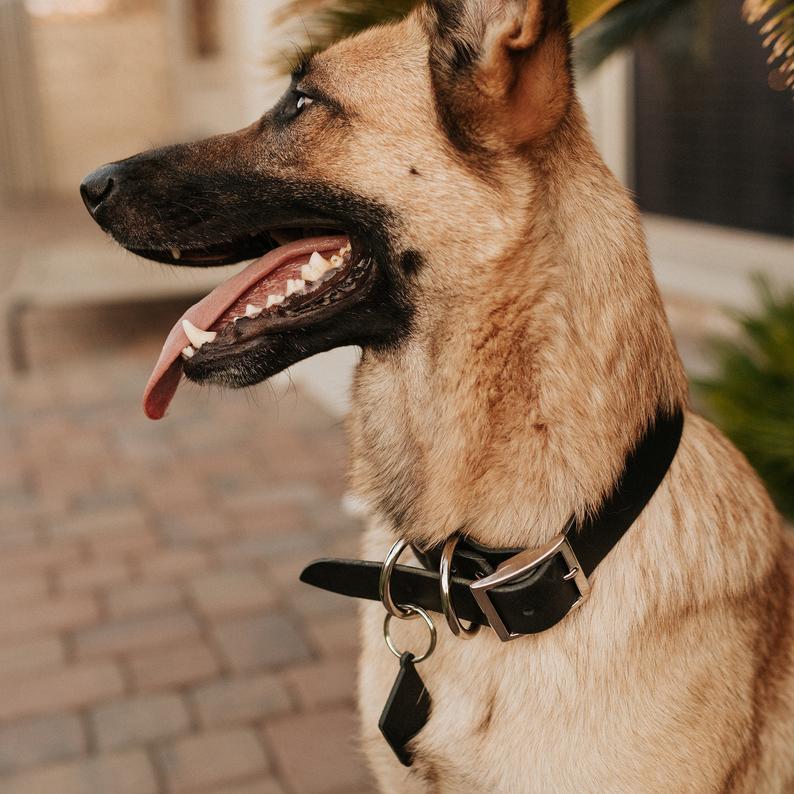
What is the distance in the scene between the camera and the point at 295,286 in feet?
5.61

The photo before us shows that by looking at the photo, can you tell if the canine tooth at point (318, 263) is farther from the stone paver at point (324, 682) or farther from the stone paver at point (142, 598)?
the stone paver at point (142, 598)

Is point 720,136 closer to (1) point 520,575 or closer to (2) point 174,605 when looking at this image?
(2) point 174,605

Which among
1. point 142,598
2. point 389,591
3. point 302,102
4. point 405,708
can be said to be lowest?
point 142,598

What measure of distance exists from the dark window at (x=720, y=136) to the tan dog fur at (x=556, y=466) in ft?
11.5

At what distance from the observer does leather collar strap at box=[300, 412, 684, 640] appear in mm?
1509

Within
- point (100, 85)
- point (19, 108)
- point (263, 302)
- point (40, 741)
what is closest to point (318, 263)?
point (263, 302)

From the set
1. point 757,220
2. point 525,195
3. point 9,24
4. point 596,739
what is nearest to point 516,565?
point 596,739

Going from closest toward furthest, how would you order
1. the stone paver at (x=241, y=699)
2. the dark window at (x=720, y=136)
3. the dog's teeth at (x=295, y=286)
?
the dog's teeth at (x=295, y=286) → the stone paver at (x=241, y=699) → the dark window at (x=720, y=136)

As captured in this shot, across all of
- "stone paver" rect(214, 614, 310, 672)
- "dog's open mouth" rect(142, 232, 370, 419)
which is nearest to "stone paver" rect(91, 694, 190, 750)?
"stone paver" rect(214, 614, 310, 672)

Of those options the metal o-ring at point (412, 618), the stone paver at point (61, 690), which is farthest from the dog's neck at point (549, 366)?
the stone paver at point (61, 690)

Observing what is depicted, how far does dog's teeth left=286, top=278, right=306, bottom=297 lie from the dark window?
3.61 m

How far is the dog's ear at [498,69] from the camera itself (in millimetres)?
1499

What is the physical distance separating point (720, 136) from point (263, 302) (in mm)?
4681

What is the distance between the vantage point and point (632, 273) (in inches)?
62.2
